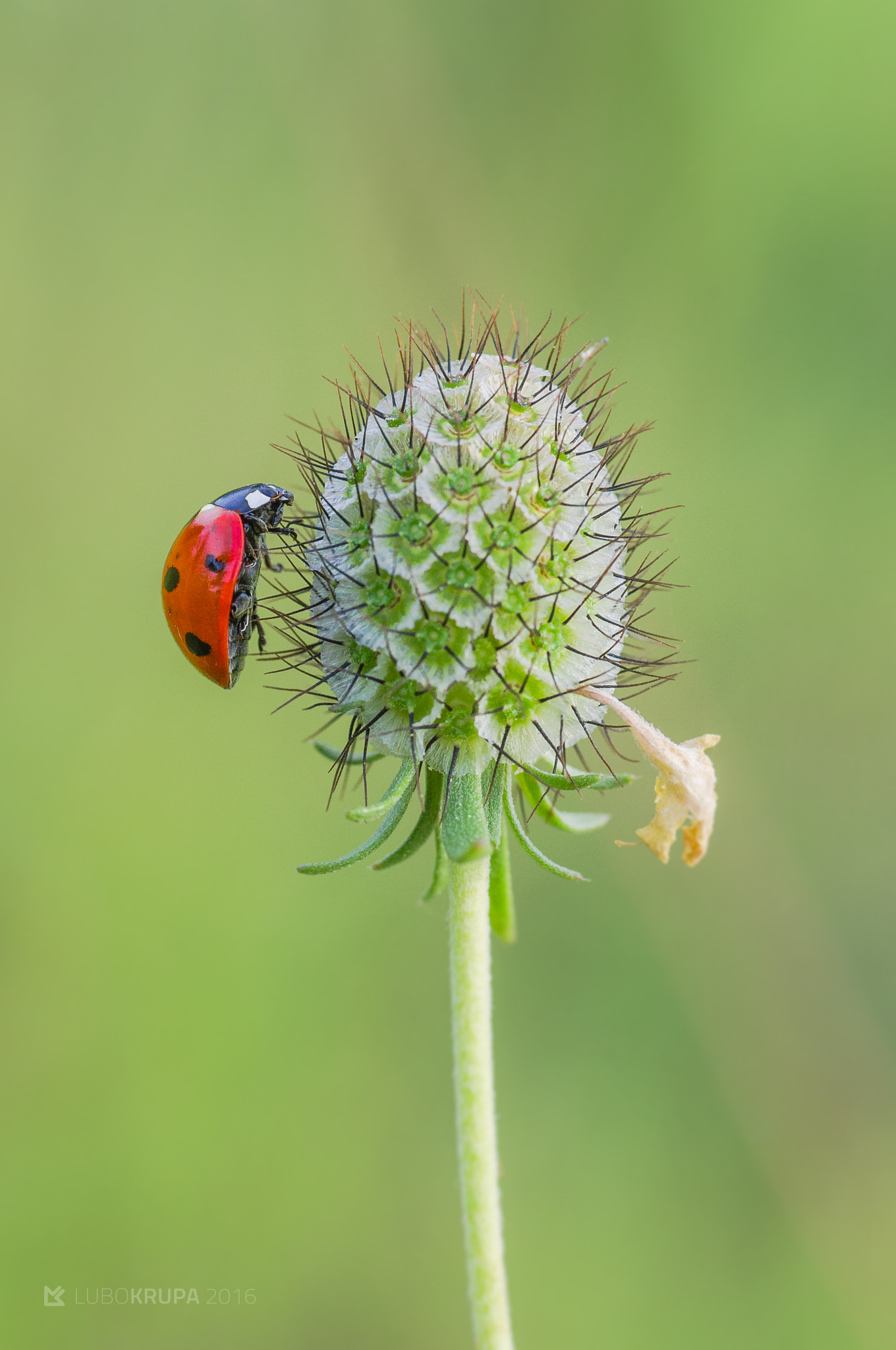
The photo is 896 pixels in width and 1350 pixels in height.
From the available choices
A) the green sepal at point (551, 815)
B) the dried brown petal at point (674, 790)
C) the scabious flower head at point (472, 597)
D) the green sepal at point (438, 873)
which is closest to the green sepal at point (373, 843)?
the scabious flower head at point (472, 597)

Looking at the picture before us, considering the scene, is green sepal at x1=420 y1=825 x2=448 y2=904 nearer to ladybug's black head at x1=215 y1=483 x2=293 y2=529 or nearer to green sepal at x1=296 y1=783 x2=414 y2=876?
green sepal at x1=296 y1=783 x2=414 y2=876

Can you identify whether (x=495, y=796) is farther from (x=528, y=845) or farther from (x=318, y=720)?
(x=318, y=720)

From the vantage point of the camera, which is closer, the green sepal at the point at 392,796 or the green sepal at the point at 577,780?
the green sepal at the point at 577,780

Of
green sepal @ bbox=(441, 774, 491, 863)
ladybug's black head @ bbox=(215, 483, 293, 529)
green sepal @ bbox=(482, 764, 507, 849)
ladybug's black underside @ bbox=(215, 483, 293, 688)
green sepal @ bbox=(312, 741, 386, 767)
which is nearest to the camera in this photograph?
green sepal @ bbox=(441, 774, 491, 863)

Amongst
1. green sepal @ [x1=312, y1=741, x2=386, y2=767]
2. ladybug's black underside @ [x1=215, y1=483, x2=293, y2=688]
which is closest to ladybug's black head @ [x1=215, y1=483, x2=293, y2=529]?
ladybug's black underside @ [x1=215, y1=483, x2=293, y2=688]

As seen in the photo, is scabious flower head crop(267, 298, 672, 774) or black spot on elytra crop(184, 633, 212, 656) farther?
black spot on elytra crop(184, 633, 212, 656)

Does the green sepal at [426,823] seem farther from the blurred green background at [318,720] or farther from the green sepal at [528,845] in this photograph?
the blurred green background at [318,720]
